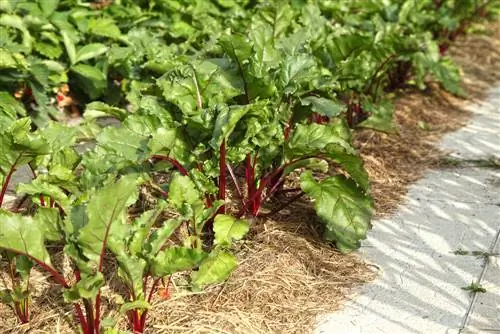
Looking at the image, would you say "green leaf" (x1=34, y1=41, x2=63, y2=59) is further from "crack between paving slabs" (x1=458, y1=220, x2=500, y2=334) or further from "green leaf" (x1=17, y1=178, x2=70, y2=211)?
"crack between paving slabs" (x1=458, y1=220, x2=500, y2=334)

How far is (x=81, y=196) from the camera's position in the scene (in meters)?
2.70

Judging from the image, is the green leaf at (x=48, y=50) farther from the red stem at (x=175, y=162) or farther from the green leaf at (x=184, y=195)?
the green leaf at (x=184, y=195)

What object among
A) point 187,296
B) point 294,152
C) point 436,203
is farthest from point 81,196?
point 436,203

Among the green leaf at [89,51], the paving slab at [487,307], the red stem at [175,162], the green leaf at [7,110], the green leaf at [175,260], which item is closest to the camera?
the green leaf at [175,260]

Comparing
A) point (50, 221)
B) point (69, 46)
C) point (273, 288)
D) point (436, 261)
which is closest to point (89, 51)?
point (69, 46)

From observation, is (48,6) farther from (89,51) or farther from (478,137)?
(478,137)

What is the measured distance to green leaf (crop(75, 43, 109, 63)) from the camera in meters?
4.54

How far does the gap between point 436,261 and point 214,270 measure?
1.01m

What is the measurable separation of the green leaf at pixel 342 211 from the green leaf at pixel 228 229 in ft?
1.17

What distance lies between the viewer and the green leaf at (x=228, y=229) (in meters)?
2.94

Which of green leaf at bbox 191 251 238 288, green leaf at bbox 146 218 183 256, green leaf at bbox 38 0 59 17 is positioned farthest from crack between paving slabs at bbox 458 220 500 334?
green leaf at bbox 38 0 59 17

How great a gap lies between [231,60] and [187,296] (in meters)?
1.15

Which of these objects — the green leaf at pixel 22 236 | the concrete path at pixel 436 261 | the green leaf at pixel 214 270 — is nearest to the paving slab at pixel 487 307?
the concrete path at pixel 436 261

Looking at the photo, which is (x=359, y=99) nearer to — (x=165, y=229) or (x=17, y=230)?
(x=165, y=229)
